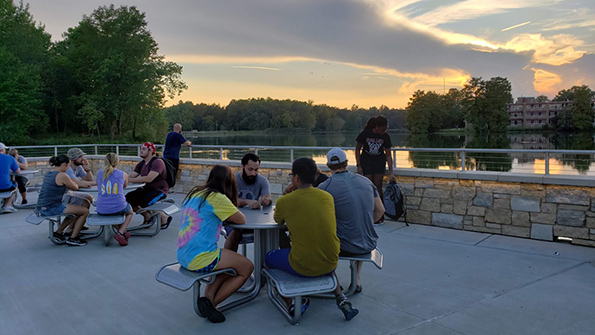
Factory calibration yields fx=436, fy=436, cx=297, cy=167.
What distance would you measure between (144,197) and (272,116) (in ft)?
194

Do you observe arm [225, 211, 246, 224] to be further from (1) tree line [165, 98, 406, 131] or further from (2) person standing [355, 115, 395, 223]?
(1) tree line [165, 98, 406, 131]

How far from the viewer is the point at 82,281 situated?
4074 millimetres

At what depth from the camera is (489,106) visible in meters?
69.9

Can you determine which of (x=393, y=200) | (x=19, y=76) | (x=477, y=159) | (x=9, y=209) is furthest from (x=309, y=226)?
(x=19, y=76)

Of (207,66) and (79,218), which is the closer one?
(79,218)

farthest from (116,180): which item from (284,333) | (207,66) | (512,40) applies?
(207,66)

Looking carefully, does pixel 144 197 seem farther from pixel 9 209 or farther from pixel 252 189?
pixel 9 209

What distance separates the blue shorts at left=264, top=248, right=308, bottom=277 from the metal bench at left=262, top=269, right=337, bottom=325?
28 millimetres

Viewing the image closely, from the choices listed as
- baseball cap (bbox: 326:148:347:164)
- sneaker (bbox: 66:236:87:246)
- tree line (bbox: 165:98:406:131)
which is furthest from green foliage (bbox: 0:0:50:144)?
baseball cap (bbox: 326:148:347:164)

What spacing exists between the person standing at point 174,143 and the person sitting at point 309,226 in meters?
6.09

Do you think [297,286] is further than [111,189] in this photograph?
No

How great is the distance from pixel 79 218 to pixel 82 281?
174 centimetres

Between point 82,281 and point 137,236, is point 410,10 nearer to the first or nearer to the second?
point 137,236

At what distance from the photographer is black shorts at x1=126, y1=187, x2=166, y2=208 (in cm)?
620
